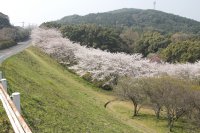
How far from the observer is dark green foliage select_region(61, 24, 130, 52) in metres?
73.8

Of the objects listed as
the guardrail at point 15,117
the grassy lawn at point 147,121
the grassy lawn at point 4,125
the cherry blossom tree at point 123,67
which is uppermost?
the guardrail at point 15,117

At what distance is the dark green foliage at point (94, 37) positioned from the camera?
7375 centimetres

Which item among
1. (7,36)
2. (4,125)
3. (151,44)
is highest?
(7,36)

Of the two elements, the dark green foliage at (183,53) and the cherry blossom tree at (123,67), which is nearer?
the cherry blossom tree at (123,67)

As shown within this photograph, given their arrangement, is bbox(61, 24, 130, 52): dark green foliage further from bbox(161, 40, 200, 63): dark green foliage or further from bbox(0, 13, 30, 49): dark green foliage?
bbox(0, 13, 30, 49): dark green foliage


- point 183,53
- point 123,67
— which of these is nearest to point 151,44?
point 183,53

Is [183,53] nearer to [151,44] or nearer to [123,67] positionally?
[151,44]

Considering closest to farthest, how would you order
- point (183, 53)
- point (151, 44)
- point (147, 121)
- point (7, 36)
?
point (147, 121) < point (183, 53) < point (7, 36) < point (151, 44)

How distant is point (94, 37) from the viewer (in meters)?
75.8

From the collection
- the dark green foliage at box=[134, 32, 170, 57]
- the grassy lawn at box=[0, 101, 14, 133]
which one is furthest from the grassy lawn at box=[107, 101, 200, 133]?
the dark green foliage at box=[134, 32, 170, 57]

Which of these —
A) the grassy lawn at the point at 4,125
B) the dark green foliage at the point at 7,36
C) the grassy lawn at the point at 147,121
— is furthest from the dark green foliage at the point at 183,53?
the grassy lawn at the point at 4,125

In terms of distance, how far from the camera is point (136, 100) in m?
33.3

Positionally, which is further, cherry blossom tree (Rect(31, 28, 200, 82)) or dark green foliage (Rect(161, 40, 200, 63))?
dark green foliage (Rect(161, 40, 200, 63))

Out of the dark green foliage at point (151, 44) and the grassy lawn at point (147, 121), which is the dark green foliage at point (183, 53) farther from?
the grassy lawn at point (147, 121)
